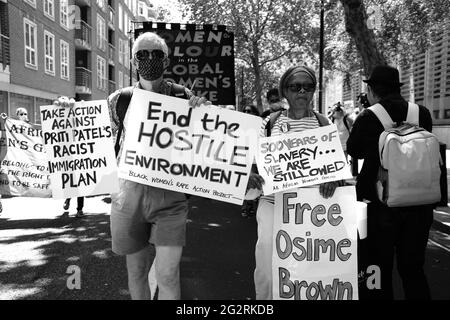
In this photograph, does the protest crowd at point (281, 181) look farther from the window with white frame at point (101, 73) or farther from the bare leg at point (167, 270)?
the window with white frame at point (101, 73)

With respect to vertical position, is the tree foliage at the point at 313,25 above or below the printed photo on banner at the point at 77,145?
above

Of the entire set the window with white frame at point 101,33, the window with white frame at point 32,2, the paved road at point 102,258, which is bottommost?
the paved road at point 102,258

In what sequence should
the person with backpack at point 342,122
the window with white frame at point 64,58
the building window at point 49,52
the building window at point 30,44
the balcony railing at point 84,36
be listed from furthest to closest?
the balcony railing at point 84,36, the window with white frame at point 64,58, the building window at point 49,52, the building window at point 30,44, the person with backpack at point 342,122

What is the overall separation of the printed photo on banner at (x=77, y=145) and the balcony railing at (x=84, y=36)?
1061 inches

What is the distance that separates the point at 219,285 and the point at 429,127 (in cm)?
234

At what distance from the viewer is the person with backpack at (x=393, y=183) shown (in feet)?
10.0

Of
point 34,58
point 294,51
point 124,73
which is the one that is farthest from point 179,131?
point 124,73

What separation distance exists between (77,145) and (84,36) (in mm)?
28179

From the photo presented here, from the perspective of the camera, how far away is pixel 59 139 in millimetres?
3605

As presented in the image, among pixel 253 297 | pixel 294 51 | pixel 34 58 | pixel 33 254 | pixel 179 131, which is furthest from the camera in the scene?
pixel 294 51

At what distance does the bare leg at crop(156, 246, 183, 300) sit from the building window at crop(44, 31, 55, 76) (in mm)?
22824

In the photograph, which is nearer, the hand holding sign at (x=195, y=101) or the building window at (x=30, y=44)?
the hand holding sign at (x=195, y=101)

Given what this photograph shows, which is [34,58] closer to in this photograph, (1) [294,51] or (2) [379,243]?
(1) [294,51]

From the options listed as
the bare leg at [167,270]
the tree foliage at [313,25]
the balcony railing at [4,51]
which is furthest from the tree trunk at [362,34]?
the balcony railing at [4,51]
